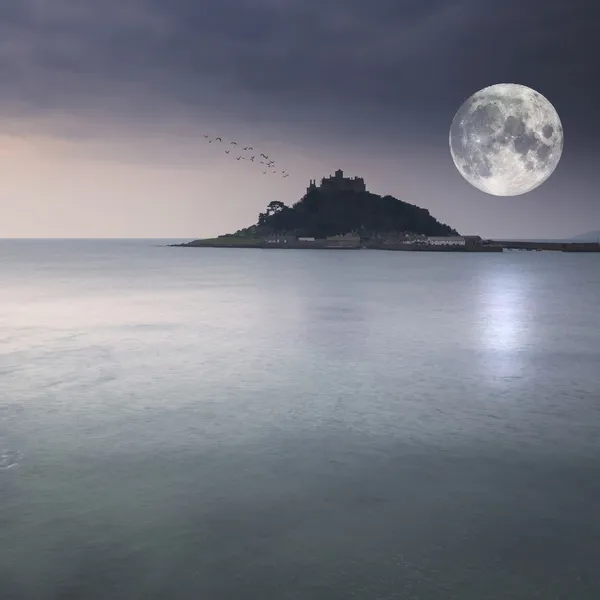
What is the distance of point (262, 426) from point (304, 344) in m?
16.7

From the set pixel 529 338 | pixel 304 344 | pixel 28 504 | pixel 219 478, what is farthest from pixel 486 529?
pixel 529 338

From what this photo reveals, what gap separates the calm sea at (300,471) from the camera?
33.9 ft

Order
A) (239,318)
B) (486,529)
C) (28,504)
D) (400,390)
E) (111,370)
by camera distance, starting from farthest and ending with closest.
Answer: (239,318) → (111,370) → (400,390) → (28,504) → (486,529)

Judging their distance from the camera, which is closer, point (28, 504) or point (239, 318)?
point (28, 504)

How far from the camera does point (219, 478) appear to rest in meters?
14.4

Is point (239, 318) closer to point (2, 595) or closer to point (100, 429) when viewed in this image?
point (100, 429)

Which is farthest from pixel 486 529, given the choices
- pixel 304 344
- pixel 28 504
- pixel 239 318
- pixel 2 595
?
pixel 239 318

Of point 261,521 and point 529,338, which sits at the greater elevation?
point 261,521

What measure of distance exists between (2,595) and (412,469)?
352 inches

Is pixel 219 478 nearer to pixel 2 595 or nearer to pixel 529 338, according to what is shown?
pixel 2 595

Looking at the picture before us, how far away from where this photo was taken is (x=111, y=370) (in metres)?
28.2

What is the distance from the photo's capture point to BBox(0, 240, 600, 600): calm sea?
10.3m

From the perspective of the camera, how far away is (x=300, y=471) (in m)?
15.1

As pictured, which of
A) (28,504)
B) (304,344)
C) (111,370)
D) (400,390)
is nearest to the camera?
(28,504)
